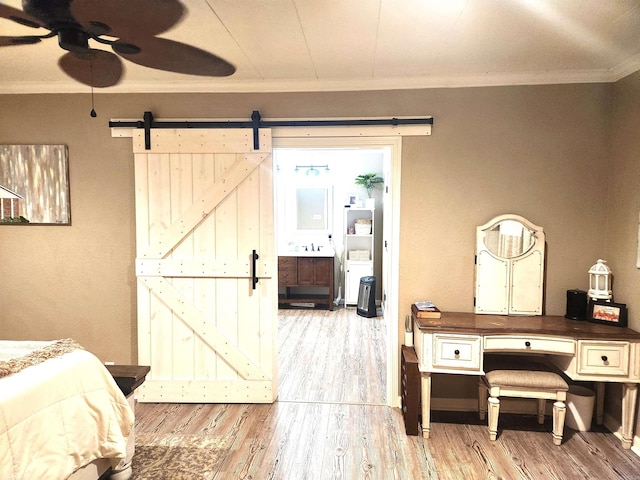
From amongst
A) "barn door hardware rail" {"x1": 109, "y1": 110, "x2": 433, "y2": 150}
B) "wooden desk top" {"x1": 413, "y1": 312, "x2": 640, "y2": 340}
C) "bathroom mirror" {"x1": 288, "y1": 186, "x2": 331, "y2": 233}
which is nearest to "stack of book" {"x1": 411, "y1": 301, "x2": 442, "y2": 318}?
"wooden desk top" {"x1": 413, "y1": 312, "x2": 640, "y2": 340}

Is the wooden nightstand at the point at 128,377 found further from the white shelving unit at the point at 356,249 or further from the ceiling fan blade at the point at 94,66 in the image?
the white shelving unit at the point at 356,249

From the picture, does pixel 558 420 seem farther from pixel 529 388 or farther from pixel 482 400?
pixel 482 400

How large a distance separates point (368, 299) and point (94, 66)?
4387 mm

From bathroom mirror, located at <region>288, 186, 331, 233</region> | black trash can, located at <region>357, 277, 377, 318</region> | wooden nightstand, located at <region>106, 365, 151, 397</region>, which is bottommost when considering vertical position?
black trash can, located at <region>357, 277, 377, 318</region>

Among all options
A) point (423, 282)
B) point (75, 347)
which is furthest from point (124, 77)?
point (423, 282)

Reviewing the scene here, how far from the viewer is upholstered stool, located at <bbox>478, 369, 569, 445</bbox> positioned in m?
2.50

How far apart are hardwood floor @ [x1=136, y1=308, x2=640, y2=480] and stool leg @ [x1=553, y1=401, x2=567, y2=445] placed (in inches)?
2.3

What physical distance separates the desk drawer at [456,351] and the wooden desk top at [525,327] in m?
0.05

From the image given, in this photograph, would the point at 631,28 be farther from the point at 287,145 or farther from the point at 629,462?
the point at 629,462

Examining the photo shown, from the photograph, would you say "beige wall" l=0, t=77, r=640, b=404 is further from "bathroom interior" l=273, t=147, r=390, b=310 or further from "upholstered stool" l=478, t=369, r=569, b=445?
"bathroom interior" l=273, t=147, r=390, b=310

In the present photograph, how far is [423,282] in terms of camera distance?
119 inches

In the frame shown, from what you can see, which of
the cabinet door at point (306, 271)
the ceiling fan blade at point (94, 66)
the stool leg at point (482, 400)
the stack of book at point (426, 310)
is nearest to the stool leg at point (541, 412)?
the stool leg at point (482, 400)

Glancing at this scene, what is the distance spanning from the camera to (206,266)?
10.1ft

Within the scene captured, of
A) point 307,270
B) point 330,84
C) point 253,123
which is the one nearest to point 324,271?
point 307,270
